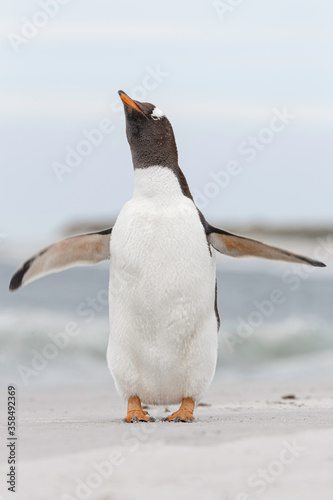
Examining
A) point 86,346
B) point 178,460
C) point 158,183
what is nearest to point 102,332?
point 86,346

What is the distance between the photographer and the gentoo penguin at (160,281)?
171 inches

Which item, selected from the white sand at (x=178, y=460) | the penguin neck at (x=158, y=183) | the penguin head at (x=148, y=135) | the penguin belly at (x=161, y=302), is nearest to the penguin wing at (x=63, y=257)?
the penguin belly at (x=161, y=302)

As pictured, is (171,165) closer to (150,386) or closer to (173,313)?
(173,313)

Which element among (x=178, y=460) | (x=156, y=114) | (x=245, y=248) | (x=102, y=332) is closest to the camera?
(x=178, y=460)

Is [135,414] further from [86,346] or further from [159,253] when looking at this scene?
[86,346]

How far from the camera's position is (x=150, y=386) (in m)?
4.48

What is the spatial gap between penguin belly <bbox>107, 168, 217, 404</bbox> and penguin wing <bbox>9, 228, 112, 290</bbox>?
274 mm

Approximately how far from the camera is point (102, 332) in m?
11.0

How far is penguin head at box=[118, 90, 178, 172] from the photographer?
450 centimetres

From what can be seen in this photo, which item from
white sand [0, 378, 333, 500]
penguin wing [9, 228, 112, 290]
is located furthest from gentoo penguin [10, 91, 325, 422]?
white sand [0, 378, 333, 500]

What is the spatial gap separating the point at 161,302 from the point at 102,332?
6.83 m

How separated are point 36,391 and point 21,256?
27.0 m

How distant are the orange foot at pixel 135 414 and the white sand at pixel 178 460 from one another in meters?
0.13

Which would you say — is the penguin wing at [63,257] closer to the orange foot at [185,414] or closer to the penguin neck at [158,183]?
the penguin neck at [158,183]
